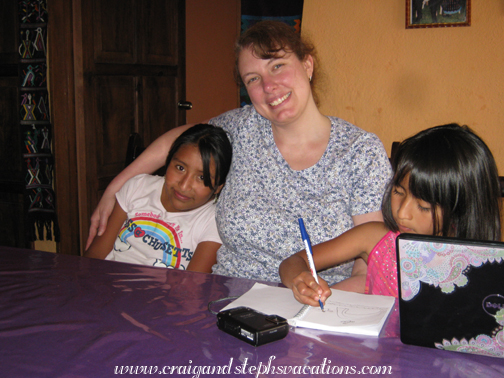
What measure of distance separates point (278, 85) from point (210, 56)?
278 centimetres

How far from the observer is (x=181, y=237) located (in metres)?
1.54

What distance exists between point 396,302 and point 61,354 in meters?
0.61

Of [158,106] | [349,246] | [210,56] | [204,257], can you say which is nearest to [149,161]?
[204,257]

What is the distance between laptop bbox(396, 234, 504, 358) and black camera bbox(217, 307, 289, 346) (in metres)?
0.20

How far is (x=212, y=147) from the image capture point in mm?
1522

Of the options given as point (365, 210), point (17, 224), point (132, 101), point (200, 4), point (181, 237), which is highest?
point (200, 4)

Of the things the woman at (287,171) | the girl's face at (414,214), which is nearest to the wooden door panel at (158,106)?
the woman at (287,171)

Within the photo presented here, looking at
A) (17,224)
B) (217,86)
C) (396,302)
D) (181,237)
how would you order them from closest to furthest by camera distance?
(396,302) < (181,237) < (17,224) < (217,86)

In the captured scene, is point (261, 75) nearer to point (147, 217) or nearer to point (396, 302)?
point (147, 217)

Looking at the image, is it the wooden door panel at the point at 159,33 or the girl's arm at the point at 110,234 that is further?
the wooden door panel at the point at 159,33

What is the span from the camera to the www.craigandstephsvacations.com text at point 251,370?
0.66m

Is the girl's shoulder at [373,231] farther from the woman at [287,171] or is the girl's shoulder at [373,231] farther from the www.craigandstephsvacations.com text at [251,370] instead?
the www.craigandstephsvacations.com text at [251,370]

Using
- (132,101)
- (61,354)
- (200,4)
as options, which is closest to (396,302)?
(61,354)

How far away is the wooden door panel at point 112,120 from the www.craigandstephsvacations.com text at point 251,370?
84.1 inches
